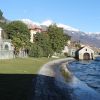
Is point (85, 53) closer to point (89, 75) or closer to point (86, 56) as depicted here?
point (86, 56)

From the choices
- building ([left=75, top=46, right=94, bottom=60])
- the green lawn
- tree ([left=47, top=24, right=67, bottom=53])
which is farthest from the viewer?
building ([left=75, top=46, right=94, bottom=60])

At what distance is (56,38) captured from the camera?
6673 inches

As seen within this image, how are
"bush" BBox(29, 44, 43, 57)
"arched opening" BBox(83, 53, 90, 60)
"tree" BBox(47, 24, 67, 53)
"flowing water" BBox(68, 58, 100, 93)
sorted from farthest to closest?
"arched opening" BBox(83, 53, 90, 60) < "tree" BBox(47, 24, 67, 53) < "bush" BBox(29, 44, 43, 57) < "flowing water" BBox(68, 58, 100, 93)

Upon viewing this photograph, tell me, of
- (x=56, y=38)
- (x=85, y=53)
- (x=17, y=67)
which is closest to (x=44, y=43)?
(x=56, y=38)

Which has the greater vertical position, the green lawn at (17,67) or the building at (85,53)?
the building at (85,53)

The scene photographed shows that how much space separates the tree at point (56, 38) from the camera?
167 meters

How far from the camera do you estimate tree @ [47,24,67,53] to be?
167 meters

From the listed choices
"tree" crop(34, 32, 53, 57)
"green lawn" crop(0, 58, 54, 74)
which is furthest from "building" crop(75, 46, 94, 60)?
"green lawn" crop(0, 58, 54, 74)

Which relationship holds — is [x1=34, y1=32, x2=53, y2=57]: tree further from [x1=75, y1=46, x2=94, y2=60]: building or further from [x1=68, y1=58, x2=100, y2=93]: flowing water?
[x1=68, y1=58, x2=100, y2=93]: flowing water

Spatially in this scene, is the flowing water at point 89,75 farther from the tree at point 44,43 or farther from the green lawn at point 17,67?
the tree at point 44,43

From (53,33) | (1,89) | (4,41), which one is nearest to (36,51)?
(4,41)

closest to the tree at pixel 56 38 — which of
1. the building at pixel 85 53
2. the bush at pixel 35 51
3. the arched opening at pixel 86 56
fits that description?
the building at pixel 85 53

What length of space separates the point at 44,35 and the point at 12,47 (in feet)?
96.4

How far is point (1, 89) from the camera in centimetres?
3253
